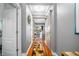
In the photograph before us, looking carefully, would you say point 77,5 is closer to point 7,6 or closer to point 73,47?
point 73,47

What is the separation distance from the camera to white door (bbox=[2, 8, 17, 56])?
196 inches

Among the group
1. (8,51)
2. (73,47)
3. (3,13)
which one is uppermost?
(3,13)

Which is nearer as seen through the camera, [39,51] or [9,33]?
[9,33]

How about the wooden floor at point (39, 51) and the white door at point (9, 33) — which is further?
the wooden floor at point (39, 51)

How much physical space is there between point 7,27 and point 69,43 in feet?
8.35

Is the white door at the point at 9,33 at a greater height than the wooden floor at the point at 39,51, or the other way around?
the white door at the point at 9,33

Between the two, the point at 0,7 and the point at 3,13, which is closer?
the point at 0,7

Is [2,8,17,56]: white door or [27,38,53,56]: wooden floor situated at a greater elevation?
[2,8,17,56]: white door

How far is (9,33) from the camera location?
4980 millimetres

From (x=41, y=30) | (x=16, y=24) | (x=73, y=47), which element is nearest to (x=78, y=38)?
(x=73, y=47)

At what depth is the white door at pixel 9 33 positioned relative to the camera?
497cm

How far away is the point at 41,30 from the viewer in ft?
75.2

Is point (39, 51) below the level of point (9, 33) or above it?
below

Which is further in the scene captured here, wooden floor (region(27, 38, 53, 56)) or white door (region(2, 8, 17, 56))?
wooden floor (region(27, 38, 53, 56))
